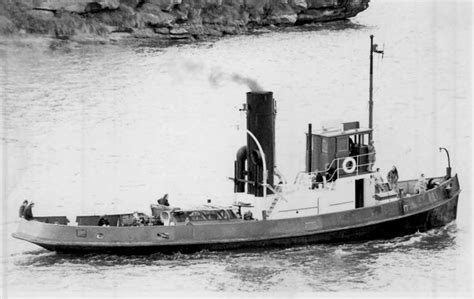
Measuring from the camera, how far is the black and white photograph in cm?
3116

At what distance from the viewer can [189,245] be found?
31500 mm

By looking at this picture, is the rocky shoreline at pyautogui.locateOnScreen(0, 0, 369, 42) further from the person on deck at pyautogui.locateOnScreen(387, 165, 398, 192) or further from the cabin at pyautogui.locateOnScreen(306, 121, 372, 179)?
the cabin at pyautogui.locateOnScreen(306, 121, 372, 179)

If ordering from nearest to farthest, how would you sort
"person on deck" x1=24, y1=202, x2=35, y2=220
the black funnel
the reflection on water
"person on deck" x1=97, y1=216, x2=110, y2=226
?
the reflection on water → "person on deck" x1=24, y1=202, x2=35, y2=220 → "person on deck" x1=97, y1=216, x2=110, y2=226 → the black funnel

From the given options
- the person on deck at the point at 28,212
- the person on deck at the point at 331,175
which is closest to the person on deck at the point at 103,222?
the person on deck at the point at 28,212

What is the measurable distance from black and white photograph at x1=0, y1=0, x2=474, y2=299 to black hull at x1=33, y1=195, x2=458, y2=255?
0.04m

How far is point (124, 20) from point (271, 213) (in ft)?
114

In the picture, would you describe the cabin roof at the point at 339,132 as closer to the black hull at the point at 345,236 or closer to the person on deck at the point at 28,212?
the black hull at the point at 345,236

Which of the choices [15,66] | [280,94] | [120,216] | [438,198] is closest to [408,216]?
[438,198]

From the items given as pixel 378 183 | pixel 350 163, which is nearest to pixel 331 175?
pixel 350 163

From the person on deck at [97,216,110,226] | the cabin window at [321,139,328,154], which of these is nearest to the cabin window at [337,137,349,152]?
the cabin window at [321,139,328,154]

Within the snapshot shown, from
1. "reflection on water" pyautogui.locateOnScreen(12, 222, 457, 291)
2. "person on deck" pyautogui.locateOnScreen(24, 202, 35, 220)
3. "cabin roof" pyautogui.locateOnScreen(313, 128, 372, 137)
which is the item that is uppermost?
"cabin roof" pyautogui.locateOnScreen(313, 128, 372, 137)

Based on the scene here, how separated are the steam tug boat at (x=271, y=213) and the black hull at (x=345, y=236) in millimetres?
20

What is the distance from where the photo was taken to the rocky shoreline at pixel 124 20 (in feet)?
213

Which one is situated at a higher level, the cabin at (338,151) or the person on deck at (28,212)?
the cabin at (338,151)
